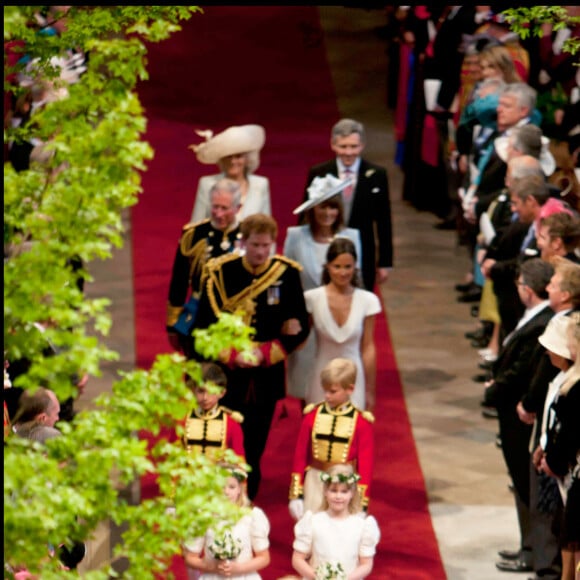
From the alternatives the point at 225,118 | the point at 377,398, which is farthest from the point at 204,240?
the point at 225,118

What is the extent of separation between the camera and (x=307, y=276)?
31.9 ft

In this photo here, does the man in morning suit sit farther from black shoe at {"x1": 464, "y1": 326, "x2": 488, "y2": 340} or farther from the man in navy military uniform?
black shoe at {"x1": 464, "y1": 326, "x2": 488, "y2": 340}

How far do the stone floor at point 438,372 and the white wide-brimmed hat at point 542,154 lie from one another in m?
1.65

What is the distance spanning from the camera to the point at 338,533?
7.70 meters

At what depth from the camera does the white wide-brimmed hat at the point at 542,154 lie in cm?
1037

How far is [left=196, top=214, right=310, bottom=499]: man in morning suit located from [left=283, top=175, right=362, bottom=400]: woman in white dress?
18.5 inches

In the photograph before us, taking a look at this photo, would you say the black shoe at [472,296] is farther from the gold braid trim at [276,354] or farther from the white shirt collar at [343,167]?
the gold braid trim at [276,354]

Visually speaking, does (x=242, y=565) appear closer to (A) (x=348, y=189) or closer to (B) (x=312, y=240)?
(B) (x=312, y=240)

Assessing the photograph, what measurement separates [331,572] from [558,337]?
1.47m

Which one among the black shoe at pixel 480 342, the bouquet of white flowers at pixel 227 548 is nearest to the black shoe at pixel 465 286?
the black shoe at pixel 480 342

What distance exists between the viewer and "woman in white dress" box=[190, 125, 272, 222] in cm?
1005

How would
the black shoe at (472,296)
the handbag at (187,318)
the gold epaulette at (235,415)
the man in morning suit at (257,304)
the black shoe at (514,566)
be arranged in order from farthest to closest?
the black shoe at (472,296), the handbag at (187,318), the man in morning suit at (257,304), the black shoe at (514,566), the gold epaulette at (235,415)

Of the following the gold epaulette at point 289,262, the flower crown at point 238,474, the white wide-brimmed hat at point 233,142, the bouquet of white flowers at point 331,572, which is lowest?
the bouquet of white flowers at point 331,572

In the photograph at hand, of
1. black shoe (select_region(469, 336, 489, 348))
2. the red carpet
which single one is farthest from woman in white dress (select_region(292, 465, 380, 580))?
black shoe (select_region(469, 336, 489, 348))
